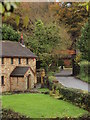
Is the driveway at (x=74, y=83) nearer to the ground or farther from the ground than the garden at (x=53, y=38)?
nearer to the ground

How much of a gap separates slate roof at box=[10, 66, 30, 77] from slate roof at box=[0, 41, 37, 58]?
1.59m

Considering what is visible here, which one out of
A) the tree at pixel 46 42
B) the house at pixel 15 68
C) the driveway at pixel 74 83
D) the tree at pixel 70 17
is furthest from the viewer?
the tree at pixel 70 17

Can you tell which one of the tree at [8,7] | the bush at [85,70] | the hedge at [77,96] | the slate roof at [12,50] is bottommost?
the hedge at [77,96]

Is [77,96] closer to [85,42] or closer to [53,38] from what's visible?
[85,42]

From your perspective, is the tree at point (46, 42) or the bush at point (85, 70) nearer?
the bush at point (85, 70)

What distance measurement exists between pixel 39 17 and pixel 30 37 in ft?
20.6

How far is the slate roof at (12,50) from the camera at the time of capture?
95.7 feet

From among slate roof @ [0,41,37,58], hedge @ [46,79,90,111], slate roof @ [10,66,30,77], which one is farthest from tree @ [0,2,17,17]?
slate roof @ [10,66,30,77]

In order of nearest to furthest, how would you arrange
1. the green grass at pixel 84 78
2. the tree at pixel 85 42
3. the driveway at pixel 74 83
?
1. the driveway at pixel 74 83
2. the green grass at pixel 84 78
3. the tree at pixel 85 42

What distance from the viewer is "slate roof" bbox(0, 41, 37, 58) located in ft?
95.7

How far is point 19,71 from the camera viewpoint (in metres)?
29.1

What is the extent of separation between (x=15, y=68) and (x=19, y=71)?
113 centimetres

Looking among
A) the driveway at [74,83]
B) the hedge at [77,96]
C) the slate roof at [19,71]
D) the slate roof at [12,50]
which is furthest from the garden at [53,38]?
the slate roof at [12,50]

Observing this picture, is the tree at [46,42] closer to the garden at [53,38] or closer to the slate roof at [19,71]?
the garden at [53,38]
